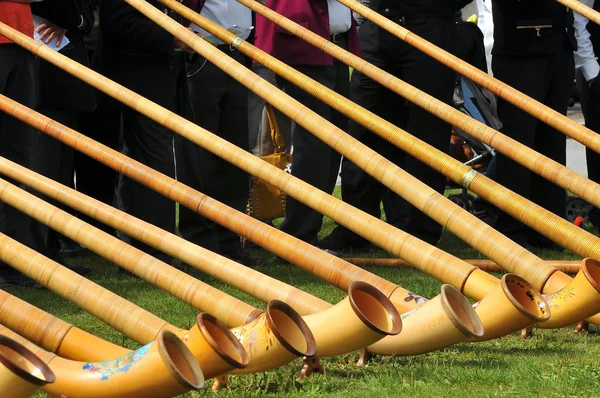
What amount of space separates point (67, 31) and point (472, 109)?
399 cm

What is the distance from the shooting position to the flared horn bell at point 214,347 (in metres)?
3.22

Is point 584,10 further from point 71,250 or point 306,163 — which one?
point 71,250

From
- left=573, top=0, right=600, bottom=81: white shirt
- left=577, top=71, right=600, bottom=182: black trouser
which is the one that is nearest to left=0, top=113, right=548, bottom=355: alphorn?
left=573, top=0, right=600, bottom=81: white shirt

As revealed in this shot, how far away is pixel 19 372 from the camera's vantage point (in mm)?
2779

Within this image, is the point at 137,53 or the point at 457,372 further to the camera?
the point at 137,53

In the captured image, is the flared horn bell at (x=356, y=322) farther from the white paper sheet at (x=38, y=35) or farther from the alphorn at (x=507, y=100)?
the white paper sheet at (x=38, y=35)

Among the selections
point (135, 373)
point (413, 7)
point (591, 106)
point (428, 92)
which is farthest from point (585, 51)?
point (135, 373)

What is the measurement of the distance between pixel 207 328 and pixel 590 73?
15.9 feet

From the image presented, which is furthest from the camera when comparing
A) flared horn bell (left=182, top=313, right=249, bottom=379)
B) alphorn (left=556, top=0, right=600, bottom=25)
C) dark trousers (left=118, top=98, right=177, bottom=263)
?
dark trousers (left=118, top=98, right=177, bottom=263)

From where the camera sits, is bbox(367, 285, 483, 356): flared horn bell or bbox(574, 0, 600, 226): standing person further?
bbox(574, 0, 600, 226): standing person

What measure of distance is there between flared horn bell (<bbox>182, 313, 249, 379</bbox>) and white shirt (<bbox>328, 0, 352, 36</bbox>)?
395 centimetres

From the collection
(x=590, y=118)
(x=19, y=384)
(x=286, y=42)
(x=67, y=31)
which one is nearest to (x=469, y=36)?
(x=590, y=118)

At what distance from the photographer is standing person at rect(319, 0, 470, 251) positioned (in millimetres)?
7109

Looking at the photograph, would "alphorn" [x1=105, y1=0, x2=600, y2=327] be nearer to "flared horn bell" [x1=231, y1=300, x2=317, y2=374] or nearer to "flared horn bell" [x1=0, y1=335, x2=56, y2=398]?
"flared horn bell" [x1=231, y1=300, x2=317, y2=374]
